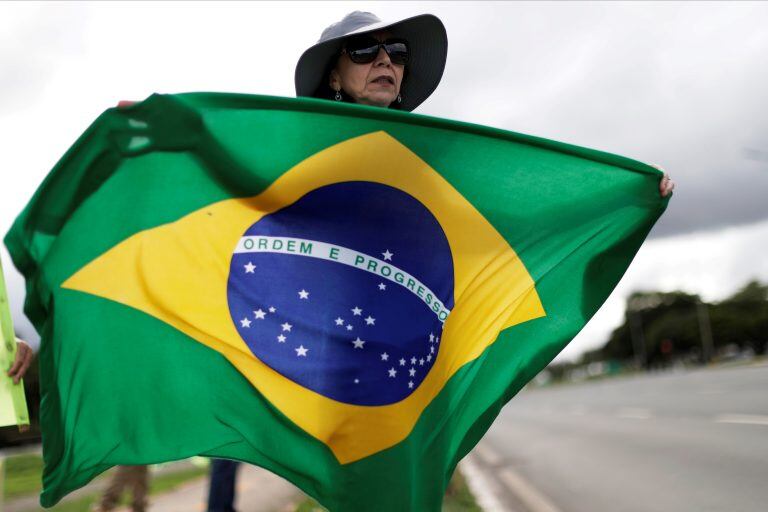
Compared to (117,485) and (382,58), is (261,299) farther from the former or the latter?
(117,485)

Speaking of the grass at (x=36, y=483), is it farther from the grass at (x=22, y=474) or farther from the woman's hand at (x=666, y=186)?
the woman's hand at (x=666, y=186)

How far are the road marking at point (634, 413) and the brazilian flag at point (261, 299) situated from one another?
10.5 meters

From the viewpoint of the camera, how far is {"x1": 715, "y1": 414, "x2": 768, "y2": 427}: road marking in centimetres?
834

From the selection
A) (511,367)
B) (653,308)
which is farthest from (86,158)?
(653,308)

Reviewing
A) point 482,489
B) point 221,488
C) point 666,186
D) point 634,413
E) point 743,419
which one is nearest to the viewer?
point 666,186

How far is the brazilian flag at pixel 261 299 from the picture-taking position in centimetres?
240

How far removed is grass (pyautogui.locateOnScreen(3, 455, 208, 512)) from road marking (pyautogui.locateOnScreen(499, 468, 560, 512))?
3622mm

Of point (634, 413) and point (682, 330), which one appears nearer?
point (634, 413)

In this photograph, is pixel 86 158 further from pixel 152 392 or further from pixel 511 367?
pixel 511 367

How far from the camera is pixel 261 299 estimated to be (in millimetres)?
2469

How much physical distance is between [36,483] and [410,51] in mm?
9848

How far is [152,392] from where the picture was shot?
248 cm

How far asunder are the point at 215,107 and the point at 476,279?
1.11 meters

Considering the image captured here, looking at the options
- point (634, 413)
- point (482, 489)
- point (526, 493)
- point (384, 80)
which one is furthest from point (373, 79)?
point (634, 413)
